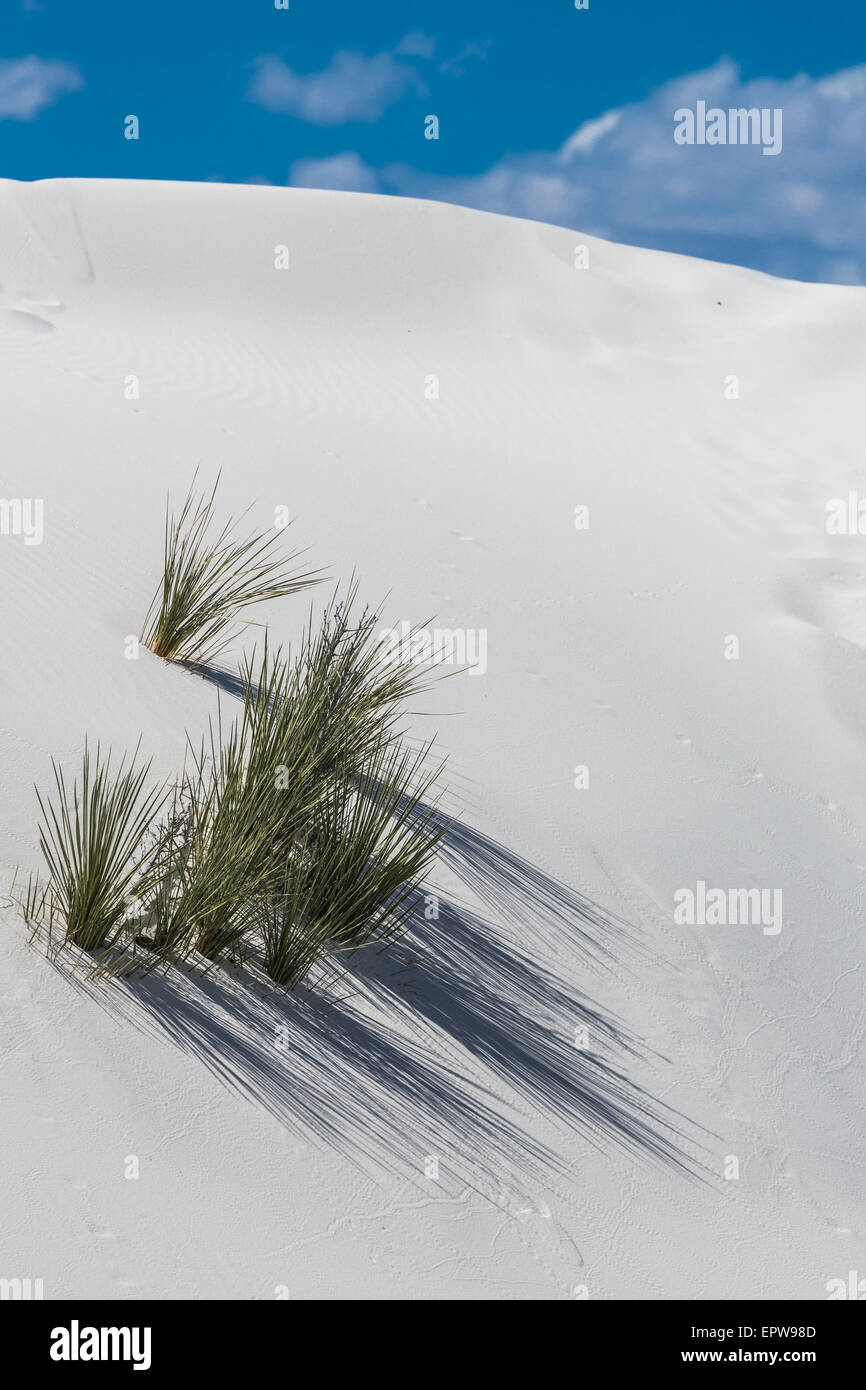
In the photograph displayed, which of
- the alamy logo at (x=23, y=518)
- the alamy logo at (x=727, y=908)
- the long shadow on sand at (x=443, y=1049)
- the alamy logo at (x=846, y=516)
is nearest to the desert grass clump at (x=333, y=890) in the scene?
the long shadow on sand at (x=443, y=1049)

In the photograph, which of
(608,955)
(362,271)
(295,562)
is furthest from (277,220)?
(608,955)

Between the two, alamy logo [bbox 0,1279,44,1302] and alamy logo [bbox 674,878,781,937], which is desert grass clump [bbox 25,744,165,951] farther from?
alamy logo [bbox 674,878,781,937]

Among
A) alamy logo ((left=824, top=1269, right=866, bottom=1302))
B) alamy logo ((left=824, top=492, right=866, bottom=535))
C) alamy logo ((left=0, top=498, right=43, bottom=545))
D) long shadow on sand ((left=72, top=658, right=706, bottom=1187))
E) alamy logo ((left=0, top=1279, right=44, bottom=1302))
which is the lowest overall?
alamy logo ((left=824, top=1269, right=866, bottom=1302))

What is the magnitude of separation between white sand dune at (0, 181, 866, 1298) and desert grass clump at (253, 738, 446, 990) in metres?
0.13

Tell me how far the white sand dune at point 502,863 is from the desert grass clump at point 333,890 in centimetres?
13

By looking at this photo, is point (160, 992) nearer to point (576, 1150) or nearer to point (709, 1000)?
point (576, 1150)

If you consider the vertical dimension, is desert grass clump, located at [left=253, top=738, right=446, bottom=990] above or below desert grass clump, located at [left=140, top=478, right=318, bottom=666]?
below

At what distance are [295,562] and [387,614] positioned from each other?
1.84ft

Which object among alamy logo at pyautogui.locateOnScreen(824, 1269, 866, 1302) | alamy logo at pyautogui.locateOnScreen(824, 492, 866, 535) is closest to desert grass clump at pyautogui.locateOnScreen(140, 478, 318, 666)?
alamy logo at pyautogui.locateOnScreen(824, 1269, 866, 1302)

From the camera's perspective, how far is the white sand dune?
8.33ft

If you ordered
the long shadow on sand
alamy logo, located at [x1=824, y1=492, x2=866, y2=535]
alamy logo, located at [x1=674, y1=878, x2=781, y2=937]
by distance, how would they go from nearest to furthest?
1. the long shadow on sand
2. alamy logo, located at [x1=674, y1=878, x2=781, y2=937]
3. alamy logo, located at [x1=824, y1=492, x2=866, y2=535]
